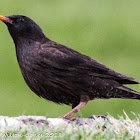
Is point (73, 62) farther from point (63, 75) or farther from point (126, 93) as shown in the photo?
point (126, 93)

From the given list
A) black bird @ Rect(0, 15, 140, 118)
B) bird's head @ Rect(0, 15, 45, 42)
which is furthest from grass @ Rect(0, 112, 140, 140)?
bird's head @ Rect(0, 15, 45, 42)

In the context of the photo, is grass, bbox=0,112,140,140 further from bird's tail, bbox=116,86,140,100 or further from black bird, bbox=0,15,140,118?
bird's tail, bbox=116,86,140,100

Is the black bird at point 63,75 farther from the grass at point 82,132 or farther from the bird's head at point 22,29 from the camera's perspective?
the grass at point 82,132

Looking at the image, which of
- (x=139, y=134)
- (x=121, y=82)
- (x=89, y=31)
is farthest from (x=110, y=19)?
(x=139, y=134)

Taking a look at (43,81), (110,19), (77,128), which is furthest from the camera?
(110,19)

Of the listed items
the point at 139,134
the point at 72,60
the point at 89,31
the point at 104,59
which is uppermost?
the point at 89,31

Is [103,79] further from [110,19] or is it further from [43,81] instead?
[110,19]

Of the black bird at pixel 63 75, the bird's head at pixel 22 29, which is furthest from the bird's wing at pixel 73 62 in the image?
the bird's head at pixel 22 29
